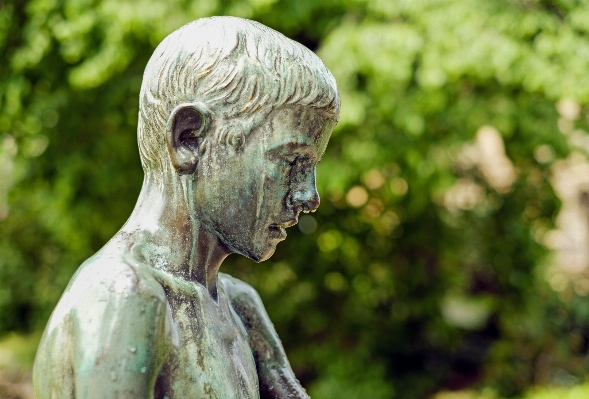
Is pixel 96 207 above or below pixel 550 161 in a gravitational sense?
below

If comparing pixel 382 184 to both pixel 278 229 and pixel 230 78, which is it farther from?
pixel 230 78

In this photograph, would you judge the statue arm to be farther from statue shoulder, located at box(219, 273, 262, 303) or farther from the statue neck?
the statue neck

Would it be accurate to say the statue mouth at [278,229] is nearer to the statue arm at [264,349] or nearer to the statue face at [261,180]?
the statue face at [261,180]

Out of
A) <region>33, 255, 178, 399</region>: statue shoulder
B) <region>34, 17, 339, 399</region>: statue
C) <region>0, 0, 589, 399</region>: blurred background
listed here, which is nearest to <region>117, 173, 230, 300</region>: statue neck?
<region>34, 17, 339, 399</region>: statue

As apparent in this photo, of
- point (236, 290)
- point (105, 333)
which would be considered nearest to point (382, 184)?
point (236, 290)

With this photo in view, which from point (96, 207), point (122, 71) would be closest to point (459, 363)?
point (96, 207)

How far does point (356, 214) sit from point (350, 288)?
0.91 metres

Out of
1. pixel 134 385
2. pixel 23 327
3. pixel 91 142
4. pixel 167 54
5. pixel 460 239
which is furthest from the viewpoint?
pixel 23 327

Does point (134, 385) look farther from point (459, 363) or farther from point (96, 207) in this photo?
point (459, 363)

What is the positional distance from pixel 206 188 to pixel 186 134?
0.13 m

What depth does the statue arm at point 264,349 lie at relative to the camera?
82.9 inches

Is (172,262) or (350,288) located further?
(350,288)

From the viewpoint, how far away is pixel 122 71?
19.9 feet

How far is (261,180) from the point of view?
1.80 m
